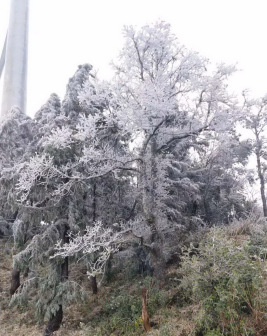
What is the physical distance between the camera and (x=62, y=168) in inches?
331

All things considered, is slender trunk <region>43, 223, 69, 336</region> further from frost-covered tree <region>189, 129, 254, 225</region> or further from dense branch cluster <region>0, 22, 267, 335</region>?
frost-covered tree <region>189, 129, 254, 225</region>

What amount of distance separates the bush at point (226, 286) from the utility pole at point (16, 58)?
2655 centimetres

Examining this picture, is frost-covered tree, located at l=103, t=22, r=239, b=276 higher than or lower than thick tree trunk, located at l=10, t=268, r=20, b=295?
higher

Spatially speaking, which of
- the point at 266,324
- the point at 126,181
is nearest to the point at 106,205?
the point at 126,181

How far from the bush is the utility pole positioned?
2655 centimetres

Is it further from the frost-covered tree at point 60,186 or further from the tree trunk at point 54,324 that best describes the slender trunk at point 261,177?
the tree trunk at point 54,324

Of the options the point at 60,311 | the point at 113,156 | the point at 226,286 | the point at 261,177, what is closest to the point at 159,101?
the point at 113,156

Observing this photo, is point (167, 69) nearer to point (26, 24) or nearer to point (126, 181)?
point (126, 181)

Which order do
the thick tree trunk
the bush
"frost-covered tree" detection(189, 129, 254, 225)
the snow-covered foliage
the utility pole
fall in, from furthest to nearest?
the utility pole
"frost-covered tree" detection(189, 129, 254, 225)
the thick tree trunk
the snow-covered foliage
the bush

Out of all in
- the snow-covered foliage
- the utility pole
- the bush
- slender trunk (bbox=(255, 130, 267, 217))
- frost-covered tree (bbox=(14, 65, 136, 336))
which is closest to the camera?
the bush

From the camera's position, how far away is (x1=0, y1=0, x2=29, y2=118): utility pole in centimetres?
2842

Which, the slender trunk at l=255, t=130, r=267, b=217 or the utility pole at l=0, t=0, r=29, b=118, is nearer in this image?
the slender trunk at l=255, t=130, r=267, b=217

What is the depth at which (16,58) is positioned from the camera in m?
29.5

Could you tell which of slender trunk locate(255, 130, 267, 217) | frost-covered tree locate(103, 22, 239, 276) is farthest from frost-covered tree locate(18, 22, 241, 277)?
slender trunk locate(255, 130, 267, 217)
